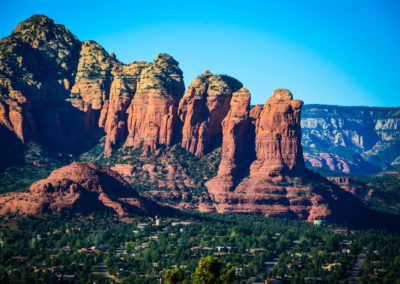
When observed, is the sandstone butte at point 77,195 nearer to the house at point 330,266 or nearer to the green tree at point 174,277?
the house at point 330,266

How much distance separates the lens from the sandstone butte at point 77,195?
17475 cm

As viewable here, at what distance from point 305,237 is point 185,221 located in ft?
86.8

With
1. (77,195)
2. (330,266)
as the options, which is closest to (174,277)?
(330,266)

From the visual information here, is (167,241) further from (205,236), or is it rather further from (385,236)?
(385,236)

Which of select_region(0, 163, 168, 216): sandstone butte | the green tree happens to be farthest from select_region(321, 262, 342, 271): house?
the green tree

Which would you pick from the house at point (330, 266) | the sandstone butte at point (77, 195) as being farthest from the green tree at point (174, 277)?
the sandstone butte at point (77, 195)

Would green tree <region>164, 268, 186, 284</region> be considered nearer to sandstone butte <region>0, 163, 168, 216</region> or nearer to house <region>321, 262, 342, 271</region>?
house <region>321, 262, 342, 271</region>

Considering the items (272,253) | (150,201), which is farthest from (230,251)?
(150,201)

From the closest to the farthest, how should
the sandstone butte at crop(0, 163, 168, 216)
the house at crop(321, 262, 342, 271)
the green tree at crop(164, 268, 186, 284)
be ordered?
the green tree at crop(164, 268, 186, 284) < the house at crop(321, 262, 342, 271) < the sandstone butte at crop(0, 163, 168, 216)

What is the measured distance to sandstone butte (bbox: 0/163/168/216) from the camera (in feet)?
573

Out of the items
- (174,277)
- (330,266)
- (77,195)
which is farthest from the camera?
(77,195)

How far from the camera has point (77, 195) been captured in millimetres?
177125

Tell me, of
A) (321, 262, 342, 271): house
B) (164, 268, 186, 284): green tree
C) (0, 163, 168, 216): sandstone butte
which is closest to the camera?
(164, 268, 186, 284): green tree

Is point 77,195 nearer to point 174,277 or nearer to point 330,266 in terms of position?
point 330,266
